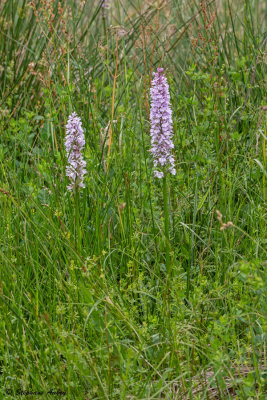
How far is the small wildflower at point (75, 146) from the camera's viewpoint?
7.00 ft

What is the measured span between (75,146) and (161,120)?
344 millimetres

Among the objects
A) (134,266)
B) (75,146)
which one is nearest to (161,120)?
(75,146)

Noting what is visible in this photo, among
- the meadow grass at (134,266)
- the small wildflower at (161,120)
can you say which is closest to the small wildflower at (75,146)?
the meadow grass at (134,266)

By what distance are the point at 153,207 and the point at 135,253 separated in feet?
0.82

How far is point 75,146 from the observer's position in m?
2.16

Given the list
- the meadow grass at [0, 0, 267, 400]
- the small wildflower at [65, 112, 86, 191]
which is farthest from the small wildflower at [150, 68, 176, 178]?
the small wildflower at [65, 112, 86, 191]

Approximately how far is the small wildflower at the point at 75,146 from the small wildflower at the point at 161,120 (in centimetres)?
28

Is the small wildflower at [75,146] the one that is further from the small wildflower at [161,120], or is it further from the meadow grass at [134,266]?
the small wildflower at [161,120]

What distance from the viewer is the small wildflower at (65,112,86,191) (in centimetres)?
213

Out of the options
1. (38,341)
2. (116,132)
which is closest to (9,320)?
(38,341)

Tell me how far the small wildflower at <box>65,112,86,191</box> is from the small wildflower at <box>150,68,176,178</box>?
0.93 feet

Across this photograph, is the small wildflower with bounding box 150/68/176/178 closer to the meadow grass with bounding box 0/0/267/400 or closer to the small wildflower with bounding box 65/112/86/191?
the meadow grass with bounding box 0/0/267/400

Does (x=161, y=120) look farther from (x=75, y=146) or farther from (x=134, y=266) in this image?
(x=134, y=266)

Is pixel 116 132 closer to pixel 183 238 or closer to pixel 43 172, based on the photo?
pixel 43 172
